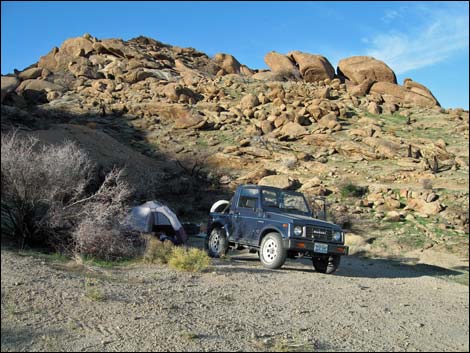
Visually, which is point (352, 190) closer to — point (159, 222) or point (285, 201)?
point (285, 201)

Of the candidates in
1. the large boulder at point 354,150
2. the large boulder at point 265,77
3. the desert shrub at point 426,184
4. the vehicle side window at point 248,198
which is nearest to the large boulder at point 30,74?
the large boulder at point 265,77

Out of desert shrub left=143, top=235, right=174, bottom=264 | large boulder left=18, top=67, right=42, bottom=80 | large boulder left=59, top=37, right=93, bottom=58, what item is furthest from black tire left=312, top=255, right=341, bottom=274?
large boulder left=59, top=37, right=93, bottom=58

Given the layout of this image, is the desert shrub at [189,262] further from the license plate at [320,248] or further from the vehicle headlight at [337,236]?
the vehicle headlight at [337,236]

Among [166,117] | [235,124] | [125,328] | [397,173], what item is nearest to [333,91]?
[235,124]

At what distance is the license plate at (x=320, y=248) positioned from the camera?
11.4m

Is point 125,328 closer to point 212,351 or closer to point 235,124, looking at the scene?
point 212,351

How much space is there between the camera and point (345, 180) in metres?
26.2

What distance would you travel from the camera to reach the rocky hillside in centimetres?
2245

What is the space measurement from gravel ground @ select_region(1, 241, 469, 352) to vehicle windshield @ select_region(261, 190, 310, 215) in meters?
2.76

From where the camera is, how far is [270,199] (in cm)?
1273

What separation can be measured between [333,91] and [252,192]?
3526 cm

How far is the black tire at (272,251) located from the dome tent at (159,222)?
11.0 ft

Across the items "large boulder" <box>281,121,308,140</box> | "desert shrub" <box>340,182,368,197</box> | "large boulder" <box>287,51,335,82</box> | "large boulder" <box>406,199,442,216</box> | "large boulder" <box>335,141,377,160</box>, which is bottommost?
"large boulder" <box>406,199,442,216</box>

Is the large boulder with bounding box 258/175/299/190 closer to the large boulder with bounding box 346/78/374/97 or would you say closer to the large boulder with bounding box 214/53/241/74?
the large boulder with bounding box 346/78/374/97
